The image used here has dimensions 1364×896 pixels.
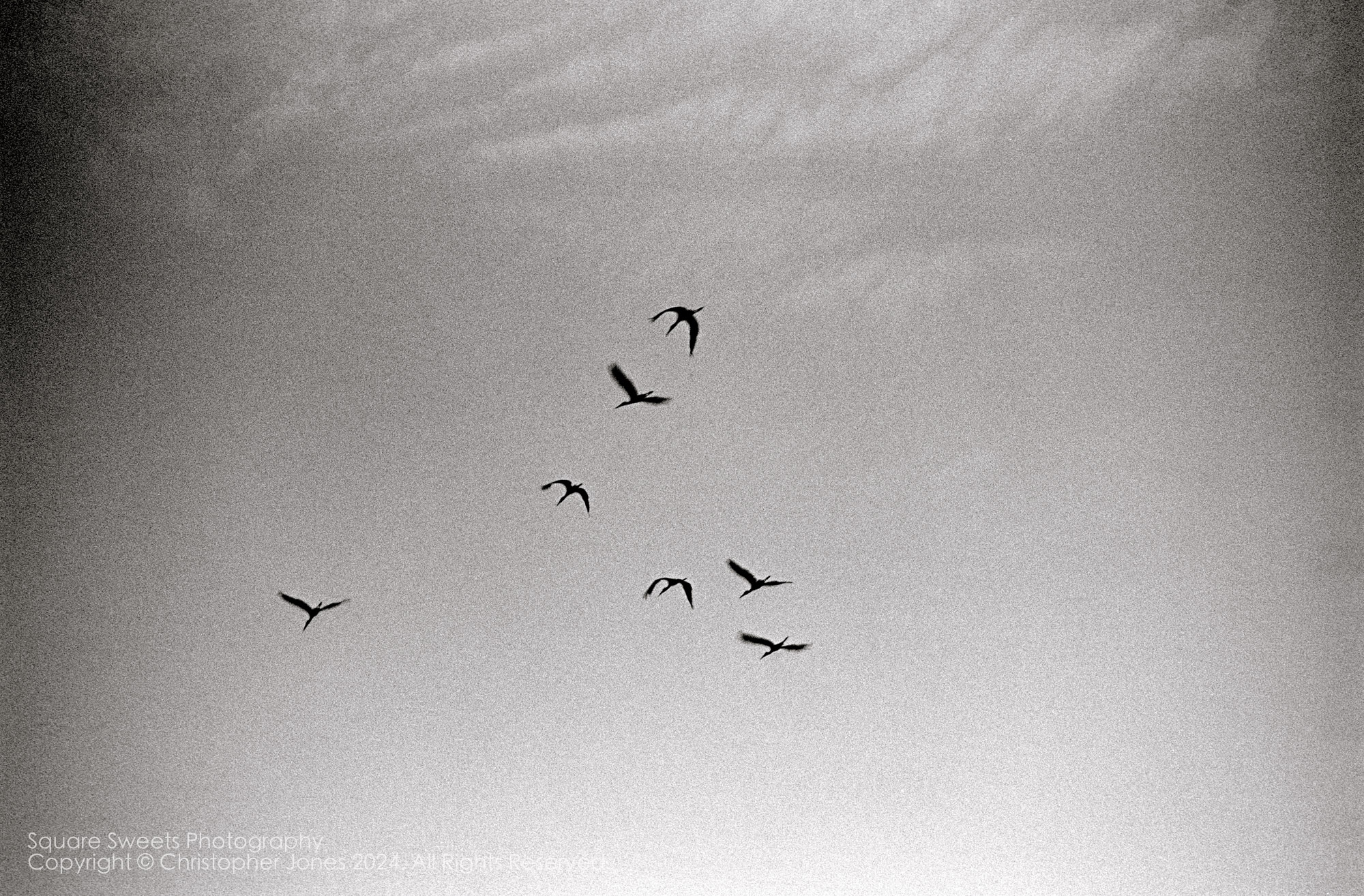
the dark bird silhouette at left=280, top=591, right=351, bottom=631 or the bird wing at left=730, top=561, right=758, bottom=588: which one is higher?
the dark bird silhouette at left=280, top=591, right=351, bottom=631

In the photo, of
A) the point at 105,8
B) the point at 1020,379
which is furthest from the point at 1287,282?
the point at 105,8

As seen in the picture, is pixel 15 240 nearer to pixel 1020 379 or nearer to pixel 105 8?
pixel 105 8

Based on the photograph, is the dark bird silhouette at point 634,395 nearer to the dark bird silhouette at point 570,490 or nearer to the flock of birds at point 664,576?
the flock of birds at point 664,576

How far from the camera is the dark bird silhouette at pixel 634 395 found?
1.59 meters

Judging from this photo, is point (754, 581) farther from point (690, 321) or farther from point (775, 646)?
point (690, 321)

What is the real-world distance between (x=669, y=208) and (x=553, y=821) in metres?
0.98

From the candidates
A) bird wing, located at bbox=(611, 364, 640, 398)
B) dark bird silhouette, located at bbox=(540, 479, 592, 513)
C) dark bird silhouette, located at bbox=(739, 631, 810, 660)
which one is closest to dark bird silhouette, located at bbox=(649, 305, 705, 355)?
bird wing, located at bbox=(611, 364, 640, 398)

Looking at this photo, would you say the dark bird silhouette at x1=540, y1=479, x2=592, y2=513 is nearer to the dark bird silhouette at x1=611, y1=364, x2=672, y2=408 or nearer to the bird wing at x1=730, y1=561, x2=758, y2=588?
the dark bird silhouette at x1=611, y1=364, x2=672, y2=408

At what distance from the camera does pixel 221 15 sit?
1.65m

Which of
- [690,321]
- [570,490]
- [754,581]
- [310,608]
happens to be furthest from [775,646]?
[310,608]

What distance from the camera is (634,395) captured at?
159 centimetres

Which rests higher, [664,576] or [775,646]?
[664,576]

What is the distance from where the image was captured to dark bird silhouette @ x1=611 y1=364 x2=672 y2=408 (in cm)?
159

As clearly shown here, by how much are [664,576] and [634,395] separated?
0.95 feet
